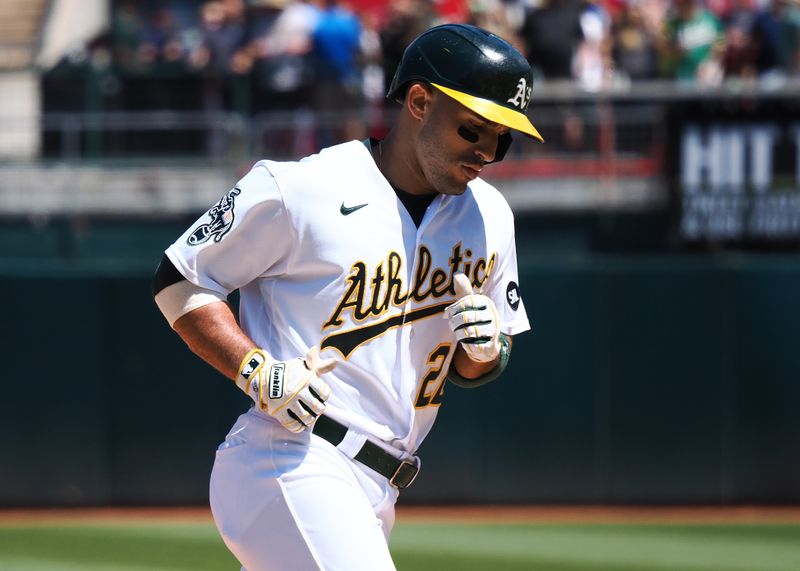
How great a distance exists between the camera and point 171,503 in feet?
34.4

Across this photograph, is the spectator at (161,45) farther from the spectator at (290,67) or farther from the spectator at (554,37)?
the spectator at (554,37)

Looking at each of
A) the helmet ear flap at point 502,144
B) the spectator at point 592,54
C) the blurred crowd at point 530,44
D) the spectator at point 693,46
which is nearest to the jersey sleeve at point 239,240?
the helmet ear flap at point 502,144

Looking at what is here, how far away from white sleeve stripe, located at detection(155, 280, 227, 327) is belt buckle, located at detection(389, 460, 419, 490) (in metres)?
0.65

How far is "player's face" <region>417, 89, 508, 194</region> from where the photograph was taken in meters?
3.73

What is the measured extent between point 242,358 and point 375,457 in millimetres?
443

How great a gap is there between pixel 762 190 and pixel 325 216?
26.8ft

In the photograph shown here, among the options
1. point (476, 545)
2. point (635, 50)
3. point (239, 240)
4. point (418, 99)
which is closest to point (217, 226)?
point (239, 240)

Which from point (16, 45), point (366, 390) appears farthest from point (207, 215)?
point (16, 45)

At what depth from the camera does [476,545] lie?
9008 mm

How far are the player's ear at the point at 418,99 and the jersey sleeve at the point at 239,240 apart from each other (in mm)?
451

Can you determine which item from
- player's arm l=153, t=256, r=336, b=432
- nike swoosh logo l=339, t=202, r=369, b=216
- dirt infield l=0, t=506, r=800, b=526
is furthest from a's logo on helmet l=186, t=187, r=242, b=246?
dirt infield l=0, t=506, r=800, b=526

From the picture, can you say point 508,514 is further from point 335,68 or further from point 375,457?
point 375,457

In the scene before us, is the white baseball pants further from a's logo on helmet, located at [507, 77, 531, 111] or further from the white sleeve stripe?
a's logo on helmet, located at [507, 77, 531, 111]

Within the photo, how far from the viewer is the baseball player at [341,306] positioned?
139 inches
